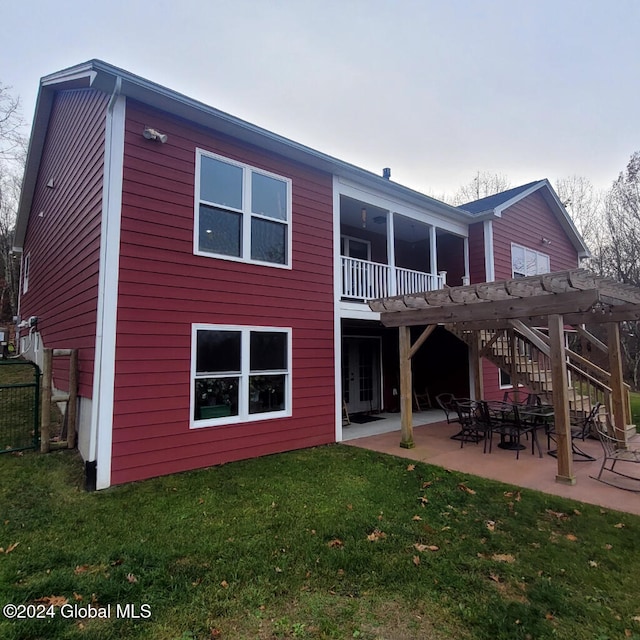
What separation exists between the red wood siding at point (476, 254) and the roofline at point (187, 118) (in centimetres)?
73

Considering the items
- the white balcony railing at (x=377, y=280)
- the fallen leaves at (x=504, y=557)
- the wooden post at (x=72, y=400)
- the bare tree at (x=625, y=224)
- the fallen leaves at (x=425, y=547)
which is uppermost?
Answer: the bare tree at (x=625, y=224)

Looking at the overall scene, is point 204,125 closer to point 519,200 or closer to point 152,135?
point 152,135

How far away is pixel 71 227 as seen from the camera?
7.00 m

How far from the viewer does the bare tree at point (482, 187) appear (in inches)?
1017

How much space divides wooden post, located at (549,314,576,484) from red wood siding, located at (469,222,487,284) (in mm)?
5822

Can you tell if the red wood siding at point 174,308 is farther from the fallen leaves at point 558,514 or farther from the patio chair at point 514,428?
the fallen leaves at point 558,514

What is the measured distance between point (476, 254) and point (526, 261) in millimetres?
2290

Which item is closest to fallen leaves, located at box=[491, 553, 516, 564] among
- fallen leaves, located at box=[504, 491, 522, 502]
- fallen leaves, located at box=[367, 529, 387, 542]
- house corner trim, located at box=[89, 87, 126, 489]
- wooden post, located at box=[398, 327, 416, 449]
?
fallen leaves, located at box=[367, 529, 387, 542]

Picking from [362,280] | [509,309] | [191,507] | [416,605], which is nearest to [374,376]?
[362,280]

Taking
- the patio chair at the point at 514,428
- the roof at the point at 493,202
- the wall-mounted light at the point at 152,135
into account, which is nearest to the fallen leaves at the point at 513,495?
the patio chair at the point at 514,428

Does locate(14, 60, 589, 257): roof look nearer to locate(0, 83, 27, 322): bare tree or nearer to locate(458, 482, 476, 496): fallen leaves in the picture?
locate(0, 83, 27, 322): bare tree

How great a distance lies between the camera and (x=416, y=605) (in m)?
2.63

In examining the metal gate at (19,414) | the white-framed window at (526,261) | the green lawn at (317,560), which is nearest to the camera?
the green lawn at (317,560)

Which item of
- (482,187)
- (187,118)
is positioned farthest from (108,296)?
(482,187)
